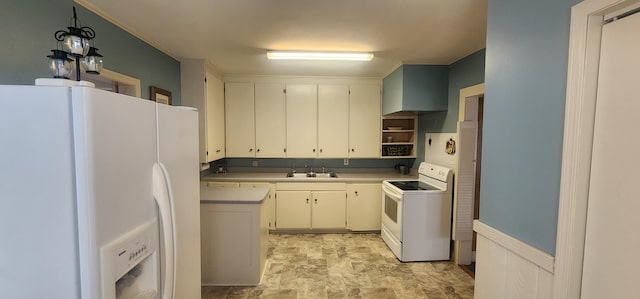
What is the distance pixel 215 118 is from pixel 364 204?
2.41 meters

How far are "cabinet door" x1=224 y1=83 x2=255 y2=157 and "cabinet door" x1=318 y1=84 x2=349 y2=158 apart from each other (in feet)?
3.41

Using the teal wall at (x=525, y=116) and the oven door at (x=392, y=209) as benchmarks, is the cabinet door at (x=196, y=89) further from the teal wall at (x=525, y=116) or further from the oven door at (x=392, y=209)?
the teal wall at (x=525, y=116)

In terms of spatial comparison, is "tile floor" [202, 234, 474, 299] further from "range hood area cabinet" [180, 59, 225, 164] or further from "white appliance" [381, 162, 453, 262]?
"range hood area cabinet" [180, 59, 225, 164]

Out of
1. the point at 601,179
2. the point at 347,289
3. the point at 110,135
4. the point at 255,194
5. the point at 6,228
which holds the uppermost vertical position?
the point at 110,135

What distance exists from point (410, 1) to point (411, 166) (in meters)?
3.03

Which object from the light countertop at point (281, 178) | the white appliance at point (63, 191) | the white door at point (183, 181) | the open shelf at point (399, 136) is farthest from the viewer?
the open shelf at point (399, 136)

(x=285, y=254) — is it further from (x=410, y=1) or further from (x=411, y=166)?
→ (x=410, y=1)

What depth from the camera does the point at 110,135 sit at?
2.62ft

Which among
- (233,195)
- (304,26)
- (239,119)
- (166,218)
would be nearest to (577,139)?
(166,218)

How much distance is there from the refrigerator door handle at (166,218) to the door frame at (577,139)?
60.8 inches

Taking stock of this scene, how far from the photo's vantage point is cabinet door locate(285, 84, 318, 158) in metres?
4.03

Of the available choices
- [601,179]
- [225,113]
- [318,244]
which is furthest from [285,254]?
[601,179]

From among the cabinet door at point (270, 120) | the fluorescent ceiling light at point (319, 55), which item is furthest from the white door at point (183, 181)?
the cabinet door at point (270, 120)

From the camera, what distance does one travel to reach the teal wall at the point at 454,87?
272 centimetres
